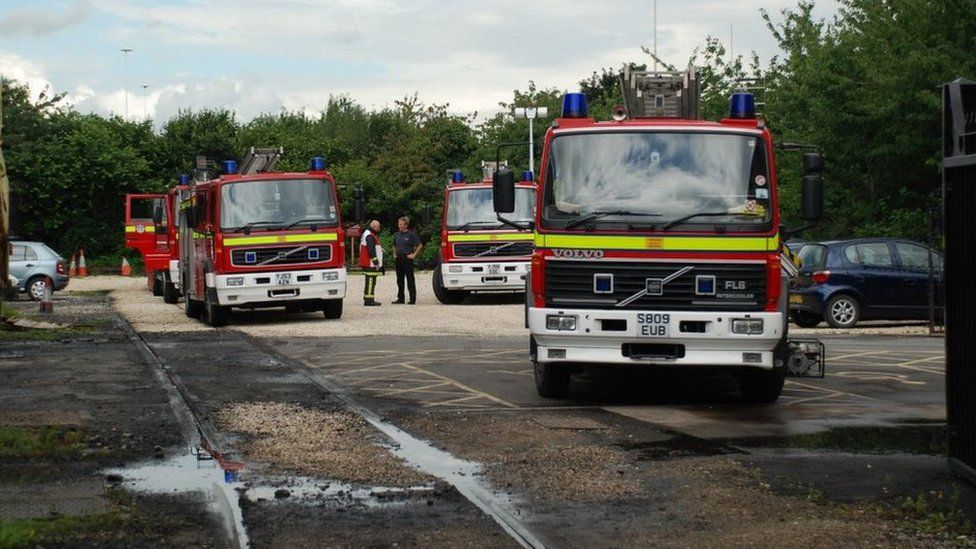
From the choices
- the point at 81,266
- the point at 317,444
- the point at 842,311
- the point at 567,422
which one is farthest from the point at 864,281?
the point at 81,266

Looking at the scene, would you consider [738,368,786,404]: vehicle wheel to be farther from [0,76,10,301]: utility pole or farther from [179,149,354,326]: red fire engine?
[179,149,354,326]: red fire engine

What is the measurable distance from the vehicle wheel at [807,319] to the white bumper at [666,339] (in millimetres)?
Answer: 12677

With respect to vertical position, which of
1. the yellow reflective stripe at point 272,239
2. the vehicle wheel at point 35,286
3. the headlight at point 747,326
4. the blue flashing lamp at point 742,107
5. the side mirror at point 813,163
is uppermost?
the blue flashing lamp at point 742,107

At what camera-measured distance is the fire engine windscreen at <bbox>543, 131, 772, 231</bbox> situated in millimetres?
13039

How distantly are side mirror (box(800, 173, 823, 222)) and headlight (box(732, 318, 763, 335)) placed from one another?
1.05 metres

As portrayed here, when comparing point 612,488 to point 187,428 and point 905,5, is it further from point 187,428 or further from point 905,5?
point 905,5

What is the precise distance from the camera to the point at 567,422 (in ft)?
40.0

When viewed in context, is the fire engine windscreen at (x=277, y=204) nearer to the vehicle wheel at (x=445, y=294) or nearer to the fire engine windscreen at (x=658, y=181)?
the vehicle wheel at (x=445, y=294)

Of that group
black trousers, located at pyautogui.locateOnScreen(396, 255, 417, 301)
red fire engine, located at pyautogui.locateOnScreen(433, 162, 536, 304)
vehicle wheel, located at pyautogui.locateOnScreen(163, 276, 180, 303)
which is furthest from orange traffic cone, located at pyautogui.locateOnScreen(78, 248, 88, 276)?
Answer: red fire engine, located at pyautogui.locateOnScreen(433, 162, 536, 304)

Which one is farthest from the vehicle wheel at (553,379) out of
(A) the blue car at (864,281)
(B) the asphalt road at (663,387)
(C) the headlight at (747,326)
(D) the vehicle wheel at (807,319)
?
(D) the vehicle wheel at (807,319)

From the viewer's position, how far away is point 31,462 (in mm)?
9852

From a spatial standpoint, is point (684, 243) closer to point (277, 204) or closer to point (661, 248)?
point (661, 248)

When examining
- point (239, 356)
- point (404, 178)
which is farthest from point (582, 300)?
point (404, 178)

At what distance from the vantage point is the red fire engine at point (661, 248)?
13.0m
